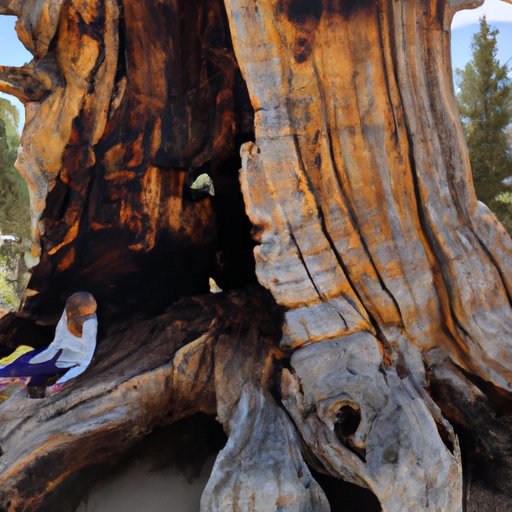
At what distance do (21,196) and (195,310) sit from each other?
4404 millimetres

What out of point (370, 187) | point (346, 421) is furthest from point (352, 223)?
point (346, 421)

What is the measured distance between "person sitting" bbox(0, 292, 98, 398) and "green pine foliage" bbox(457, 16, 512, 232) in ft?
14.6

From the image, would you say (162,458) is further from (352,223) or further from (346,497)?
(352,223)

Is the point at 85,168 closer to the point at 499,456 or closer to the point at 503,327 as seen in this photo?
the point at 503,327

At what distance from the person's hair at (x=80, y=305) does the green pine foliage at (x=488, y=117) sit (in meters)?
4.44

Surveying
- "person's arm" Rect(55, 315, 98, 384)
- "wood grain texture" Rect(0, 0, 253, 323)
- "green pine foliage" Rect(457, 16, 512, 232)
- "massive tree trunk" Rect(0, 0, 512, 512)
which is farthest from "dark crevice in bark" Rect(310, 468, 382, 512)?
"green pine foliage" Rect(457, 16, 512, 232)

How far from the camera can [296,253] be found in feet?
5.53

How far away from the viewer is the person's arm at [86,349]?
1781 millimetres

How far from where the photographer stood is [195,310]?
Result: 218 centimetres

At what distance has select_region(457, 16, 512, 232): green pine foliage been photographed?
5.32m

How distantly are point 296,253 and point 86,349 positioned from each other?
2.62ft

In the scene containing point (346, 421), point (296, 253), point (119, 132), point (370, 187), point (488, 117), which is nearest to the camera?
point (346, 421)

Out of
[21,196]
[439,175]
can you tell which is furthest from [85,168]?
[21,196]

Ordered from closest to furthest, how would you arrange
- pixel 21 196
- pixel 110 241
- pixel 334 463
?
pixel 334 463 → pixel 110 241 → pixel 21 196
